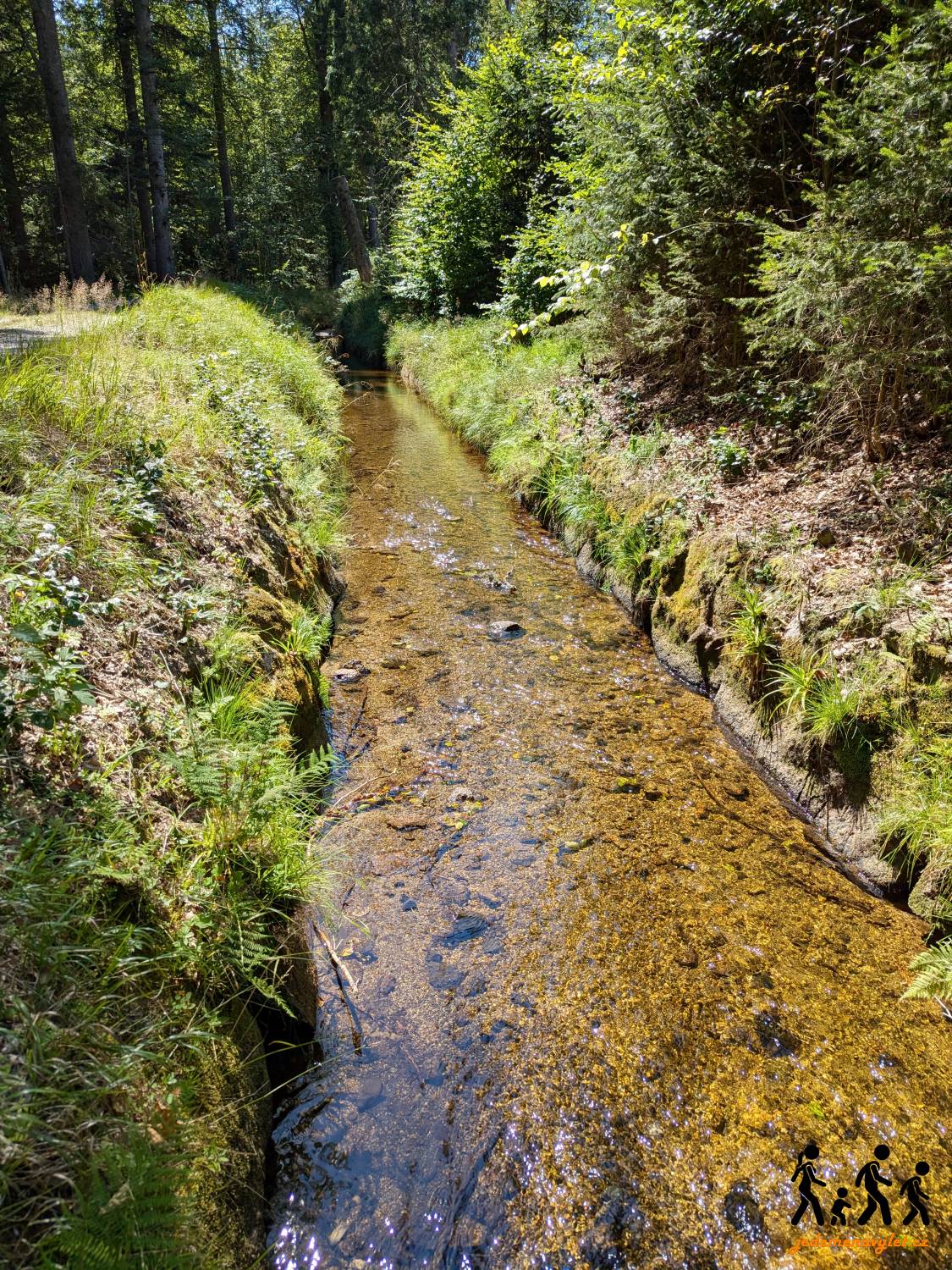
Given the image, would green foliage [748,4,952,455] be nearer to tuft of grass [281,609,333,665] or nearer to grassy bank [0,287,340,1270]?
tuft of grass [281,609,333,665]

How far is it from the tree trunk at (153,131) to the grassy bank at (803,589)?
531 inches

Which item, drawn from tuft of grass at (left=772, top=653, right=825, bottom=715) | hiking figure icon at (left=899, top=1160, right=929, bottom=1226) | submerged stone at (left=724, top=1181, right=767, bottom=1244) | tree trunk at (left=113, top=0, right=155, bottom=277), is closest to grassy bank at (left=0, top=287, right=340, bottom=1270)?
submerged stone at (left=724, top=1181, right=767, bottom=1244)

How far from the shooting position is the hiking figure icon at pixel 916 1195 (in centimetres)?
211

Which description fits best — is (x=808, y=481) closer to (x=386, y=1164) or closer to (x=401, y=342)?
(x=386, y=1164)

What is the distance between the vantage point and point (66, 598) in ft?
A: 7.55

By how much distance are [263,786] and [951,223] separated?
195 inches

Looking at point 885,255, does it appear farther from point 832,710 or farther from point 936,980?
point 936,980

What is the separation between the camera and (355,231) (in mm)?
25172

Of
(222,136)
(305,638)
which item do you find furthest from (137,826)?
(222,136)

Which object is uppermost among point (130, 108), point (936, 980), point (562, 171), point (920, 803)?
point (130, 108)

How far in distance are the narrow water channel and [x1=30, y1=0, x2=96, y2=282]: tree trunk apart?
42.7 ft

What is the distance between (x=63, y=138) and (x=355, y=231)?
15.2 meters

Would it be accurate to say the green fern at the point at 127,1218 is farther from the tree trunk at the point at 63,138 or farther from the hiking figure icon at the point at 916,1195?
the tree trunk at the point at 63,138

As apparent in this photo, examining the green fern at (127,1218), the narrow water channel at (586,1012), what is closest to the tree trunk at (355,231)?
the narrow water channel at (586,1012)
